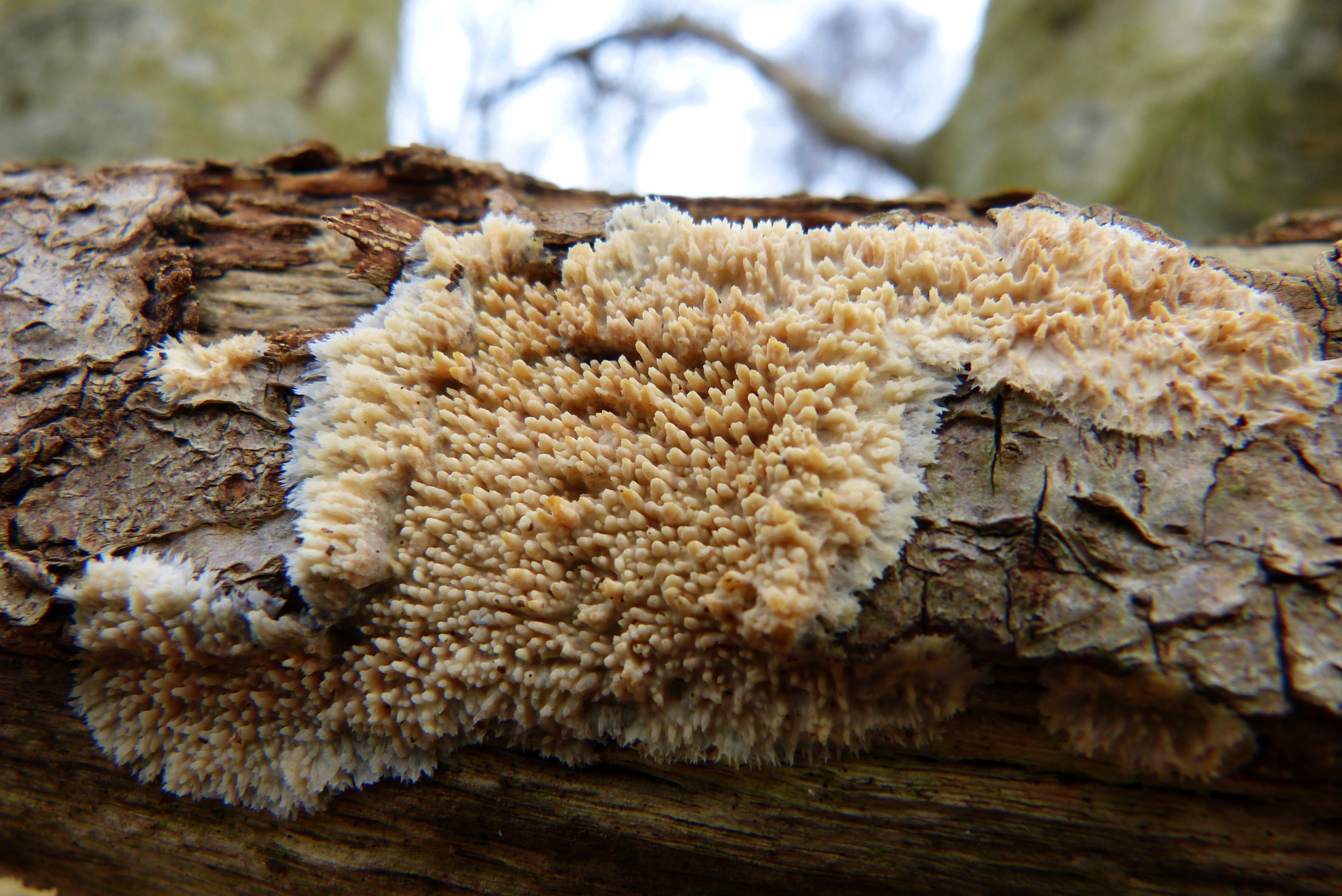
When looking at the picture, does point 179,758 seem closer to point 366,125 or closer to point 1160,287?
point 1160,287

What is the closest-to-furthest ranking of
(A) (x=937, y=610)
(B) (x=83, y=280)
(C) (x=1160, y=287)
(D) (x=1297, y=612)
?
(D) (x=1297, y=612) < (A) (x=937, y=610) < (C) (x=1160, y=287) < (B) (x=83, y=280)

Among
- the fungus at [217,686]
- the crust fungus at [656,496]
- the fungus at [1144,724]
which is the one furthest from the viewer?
the fungus at [217,686]

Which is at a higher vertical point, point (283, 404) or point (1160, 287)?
point (1160, 287)

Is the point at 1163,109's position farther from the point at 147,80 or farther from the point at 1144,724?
the point at 147,80

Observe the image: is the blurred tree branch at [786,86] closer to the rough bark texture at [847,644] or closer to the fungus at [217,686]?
the rough bark texture at [847,644]

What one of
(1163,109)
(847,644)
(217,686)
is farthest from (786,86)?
(217,686)

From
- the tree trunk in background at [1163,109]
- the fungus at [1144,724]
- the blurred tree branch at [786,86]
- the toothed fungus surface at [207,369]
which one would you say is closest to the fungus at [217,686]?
the toothed fungus surface at [207,369]

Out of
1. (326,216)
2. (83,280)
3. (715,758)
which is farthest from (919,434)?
(83,280)
